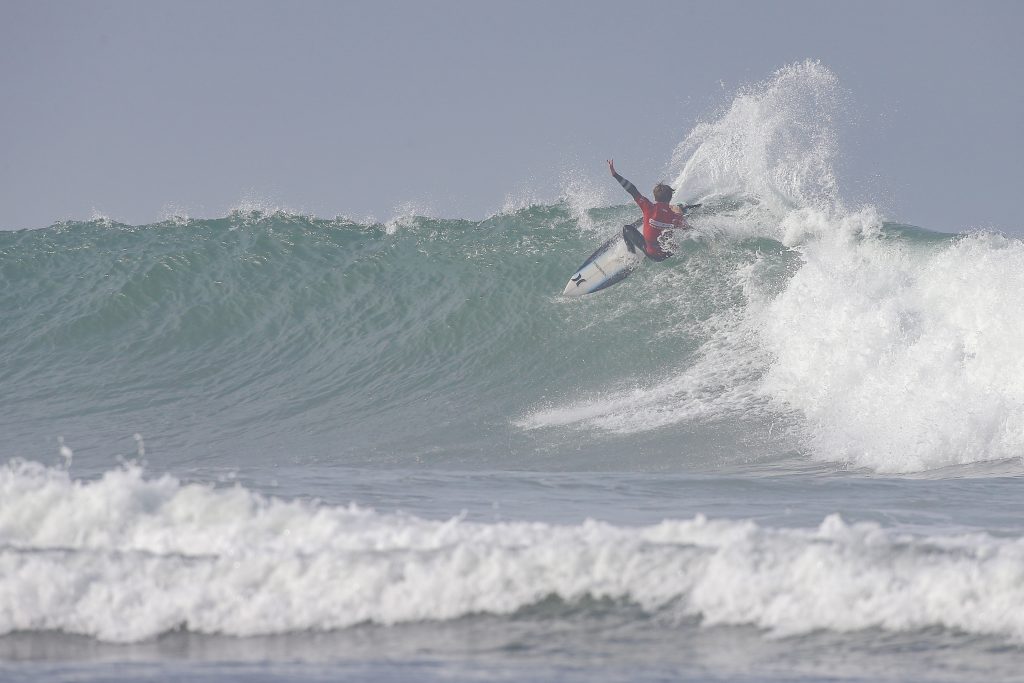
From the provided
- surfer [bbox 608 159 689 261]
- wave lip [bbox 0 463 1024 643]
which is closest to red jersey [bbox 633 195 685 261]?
surfer [bbox 608 159 689 261]

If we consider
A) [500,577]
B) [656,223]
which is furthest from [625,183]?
[500,577]

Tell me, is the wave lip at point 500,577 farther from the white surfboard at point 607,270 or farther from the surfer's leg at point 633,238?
the white surfboard at point 607,270

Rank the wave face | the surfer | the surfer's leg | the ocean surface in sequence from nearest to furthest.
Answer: the ocean surface
the wave face
the surfer
the surfer's leg

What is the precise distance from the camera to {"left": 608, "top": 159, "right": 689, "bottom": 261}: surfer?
14.2 m

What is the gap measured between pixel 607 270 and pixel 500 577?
10.3m

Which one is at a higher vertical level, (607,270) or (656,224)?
(656,224)

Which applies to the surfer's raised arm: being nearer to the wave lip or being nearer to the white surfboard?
the white surfboard

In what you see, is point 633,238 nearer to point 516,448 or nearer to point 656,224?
point 656,224

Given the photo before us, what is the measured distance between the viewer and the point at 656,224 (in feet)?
48.2

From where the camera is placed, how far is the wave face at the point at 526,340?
1075 cm

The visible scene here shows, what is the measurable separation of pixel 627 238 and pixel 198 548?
10.1m

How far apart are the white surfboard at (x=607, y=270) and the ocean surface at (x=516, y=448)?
234mm

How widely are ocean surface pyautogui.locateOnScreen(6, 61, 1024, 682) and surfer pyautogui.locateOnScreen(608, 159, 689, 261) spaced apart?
12.6 inches

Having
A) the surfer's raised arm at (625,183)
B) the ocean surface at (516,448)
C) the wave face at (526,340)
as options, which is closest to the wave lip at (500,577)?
the ocean surface at (516,448)
